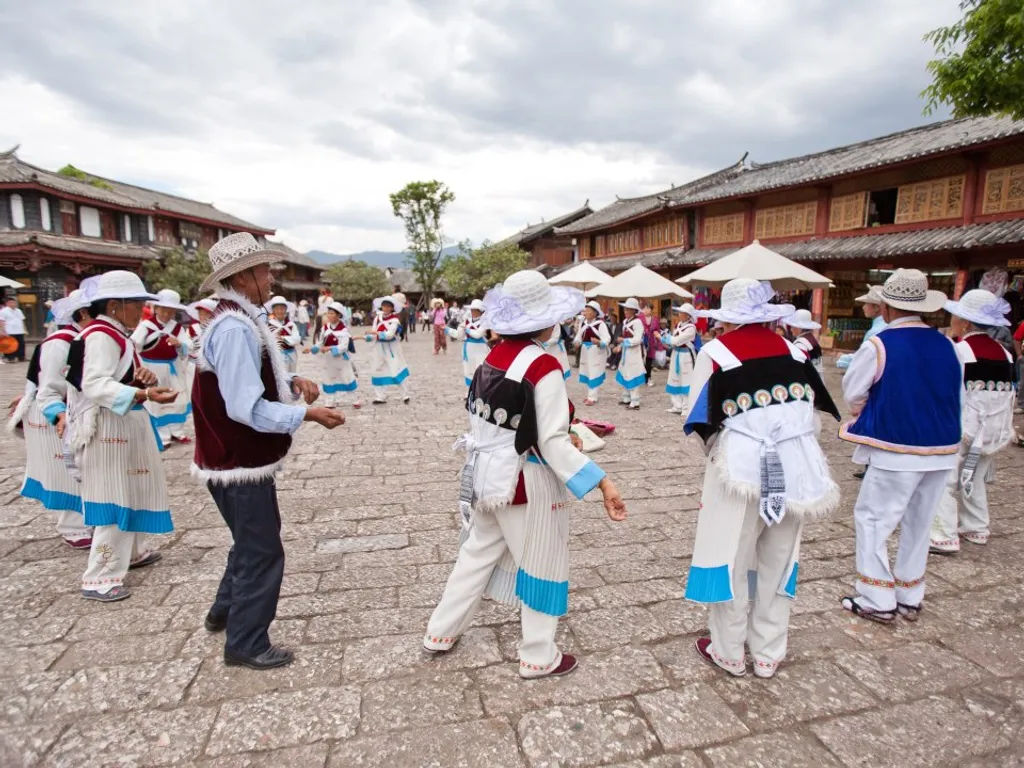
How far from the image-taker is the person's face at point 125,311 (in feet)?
11.7

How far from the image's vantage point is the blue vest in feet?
10.2

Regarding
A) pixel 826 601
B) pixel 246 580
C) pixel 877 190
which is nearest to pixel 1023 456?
pixel 826 601

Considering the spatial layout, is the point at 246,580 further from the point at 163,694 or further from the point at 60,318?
the point at 60,318

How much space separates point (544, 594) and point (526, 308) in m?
1.25

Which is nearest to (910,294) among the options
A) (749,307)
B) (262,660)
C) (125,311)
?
(749,307)

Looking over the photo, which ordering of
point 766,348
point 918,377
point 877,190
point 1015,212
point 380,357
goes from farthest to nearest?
point 877,190, point 1015,212, point 380,357, point 918,377, point 766,348

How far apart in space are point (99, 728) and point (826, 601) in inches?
143

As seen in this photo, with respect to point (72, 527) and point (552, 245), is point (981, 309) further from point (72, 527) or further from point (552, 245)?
point (552, 245)

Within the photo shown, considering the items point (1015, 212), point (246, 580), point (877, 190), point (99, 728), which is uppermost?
point (877, 190)

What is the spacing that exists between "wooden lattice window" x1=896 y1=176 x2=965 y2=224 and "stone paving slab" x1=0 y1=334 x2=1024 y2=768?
11081 mm

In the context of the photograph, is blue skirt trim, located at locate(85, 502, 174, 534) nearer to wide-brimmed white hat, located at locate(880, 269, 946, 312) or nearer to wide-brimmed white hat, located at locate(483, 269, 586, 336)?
wide-brimmed white hat, located at locate(483, 269, 586, 336)

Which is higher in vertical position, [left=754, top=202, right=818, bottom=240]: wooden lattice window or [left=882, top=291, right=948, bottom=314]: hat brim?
[left=754, top=202, right=818, bottom=240]: wooden lattice window

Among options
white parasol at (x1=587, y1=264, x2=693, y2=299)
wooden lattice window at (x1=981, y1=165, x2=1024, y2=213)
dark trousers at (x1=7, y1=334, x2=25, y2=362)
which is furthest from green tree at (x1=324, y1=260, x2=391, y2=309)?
wooden lattice window at (x1=981, y1=165, x2=1024, y2=213)

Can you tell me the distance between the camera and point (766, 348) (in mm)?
2580
